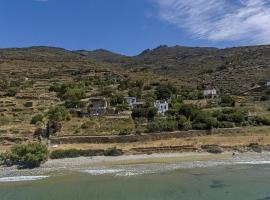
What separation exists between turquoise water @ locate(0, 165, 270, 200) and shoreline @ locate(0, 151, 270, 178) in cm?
187

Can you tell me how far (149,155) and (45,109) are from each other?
27992mm

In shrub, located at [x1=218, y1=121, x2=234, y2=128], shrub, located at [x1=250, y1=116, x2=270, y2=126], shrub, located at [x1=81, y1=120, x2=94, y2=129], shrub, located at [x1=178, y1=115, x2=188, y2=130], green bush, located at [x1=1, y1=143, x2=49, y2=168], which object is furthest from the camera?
shrub, located at [x1=250, y1=116, x2=270, y2=126]

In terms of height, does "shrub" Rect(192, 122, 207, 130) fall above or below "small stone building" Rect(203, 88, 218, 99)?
below

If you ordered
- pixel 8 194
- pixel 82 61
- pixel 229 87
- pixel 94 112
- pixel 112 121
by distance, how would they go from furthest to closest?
pixel 82 61 < pixel 229 87 < pixel 94 112 < pixel 112 121 < pixel 8 194

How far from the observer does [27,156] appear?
44625 mm

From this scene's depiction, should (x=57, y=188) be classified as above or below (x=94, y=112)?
below

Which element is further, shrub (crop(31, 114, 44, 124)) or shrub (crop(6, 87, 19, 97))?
shrub (crop(6, 87, 19, 97))

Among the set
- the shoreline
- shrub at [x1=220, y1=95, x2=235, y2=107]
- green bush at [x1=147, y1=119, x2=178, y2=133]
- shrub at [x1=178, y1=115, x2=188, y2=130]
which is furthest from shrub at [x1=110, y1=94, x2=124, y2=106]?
the shoreline

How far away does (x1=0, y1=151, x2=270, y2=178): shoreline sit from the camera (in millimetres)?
42875

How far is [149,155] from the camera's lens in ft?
161

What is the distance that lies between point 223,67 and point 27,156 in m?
87.7

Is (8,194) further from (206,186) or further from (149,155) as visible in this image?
(149,155)

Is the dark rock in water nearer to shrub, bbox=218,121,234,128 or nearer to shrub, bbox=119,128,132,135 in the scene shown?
shrub, bbox=119,128,132,135

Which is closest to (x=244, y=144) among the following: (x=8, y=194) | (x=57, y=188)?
(x=57, y=188)
